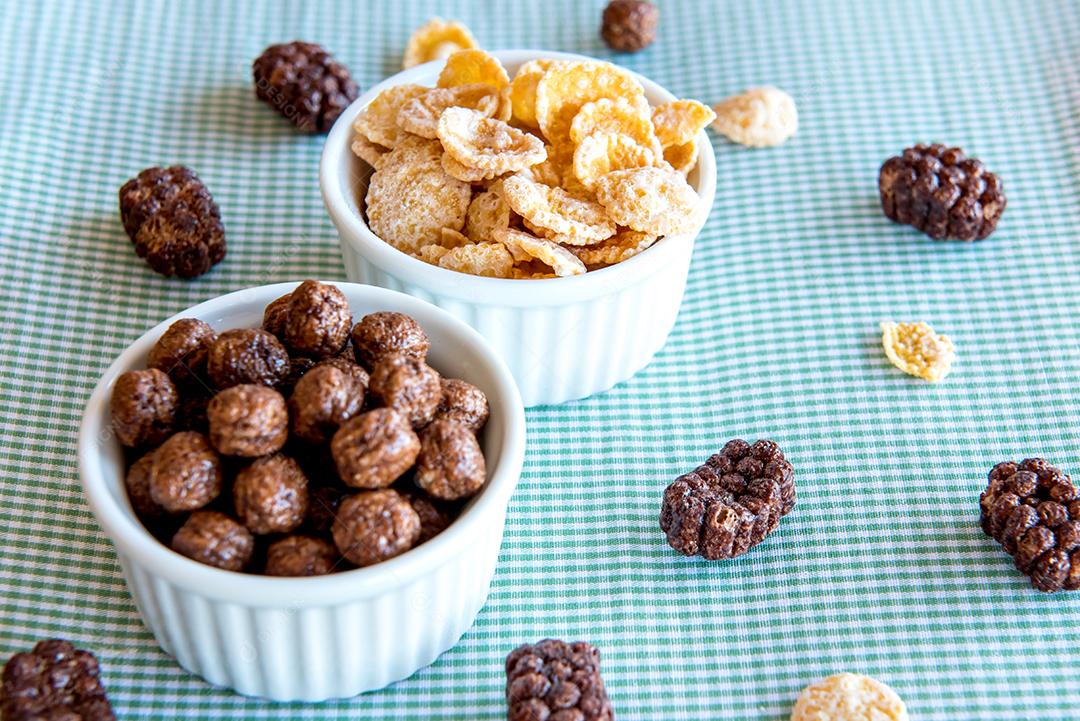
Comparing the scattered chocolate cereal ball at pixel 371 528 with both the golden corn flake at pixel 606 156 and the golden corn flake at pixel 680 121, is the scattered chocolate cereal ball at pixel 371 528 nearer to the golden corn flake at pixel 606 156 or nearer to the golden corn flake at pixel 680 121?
the golden corn flake at pixel 606 156

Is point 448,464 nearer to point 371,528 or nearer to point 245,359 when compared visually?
point 371,528

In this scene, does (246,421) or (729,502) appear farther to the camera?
(729,502)

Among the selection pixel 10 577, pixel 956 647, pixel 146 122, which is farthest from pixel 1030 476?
pixel 146 122

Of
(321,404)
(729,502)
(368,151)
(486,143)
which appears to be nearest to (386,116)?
(368,151)

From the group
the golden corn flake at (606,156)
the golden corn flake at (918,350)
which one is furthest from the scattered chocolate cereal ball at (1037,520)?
the golden corn flake at (606,156)

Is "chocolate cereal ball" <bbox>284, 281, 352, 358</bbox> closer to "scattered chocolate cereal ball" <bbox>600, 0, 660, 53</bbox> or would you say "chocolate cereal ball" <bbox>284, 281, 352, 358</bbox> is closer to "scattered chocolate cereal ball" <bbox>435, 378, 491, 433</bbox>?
"scattered chocolate cereal ball" <bbox>435, 378, 491, 433</bbox>

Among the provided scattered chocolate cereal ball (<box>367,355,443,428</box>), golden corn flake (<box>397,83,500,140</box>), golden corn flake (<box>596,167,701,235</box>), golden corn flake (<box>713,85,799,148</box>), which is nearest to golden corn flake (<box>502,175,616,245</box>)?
golden corn flake (<box>596,167,701,235</box>)
